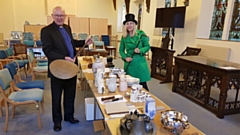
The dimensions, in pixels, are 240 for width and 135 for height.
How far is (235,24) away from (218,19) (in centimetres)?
55

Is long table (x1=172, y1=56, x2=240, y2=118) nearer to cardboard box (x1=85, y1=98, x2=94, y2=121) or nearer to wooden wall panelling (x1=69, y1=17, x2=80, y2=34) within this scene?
cardboard box (x1=85, y1=98, x2=94, y2=121)

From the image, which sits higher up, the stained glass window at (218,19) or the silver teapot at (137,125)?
the stained glass window at (218,19)

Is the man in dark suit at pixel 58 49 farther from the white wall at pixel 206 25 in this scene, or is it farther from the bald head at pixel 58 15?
the white wall at pixel 206 25

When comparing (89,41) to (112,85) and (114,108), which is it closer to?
(112,85)

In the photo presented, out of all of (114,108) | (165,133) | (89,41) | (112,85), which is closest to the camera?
(165,133)

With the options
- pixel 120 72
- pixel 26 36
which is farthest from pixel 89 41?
pixel 26 36

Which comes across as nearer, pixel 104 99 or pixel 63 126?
pixel 104 99

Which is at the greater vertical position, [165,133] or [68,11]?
[68,11]

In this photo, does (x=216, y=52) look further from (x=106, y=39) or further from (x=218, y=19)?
(x=106, y=39)

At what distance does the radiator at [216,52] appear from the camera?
4.12 m

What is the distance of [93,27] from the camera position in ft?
33.3

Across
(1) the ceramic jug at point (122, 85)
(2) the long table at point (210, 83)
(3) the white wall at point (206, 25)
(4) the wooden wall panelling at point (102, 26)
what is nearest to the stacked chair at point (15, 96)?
(1) the ceramic jug at point (122, 85)

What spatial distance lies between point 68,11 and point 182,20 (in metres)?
8.55

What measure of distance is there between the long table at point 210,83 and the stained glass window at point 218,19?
61.5 inches
